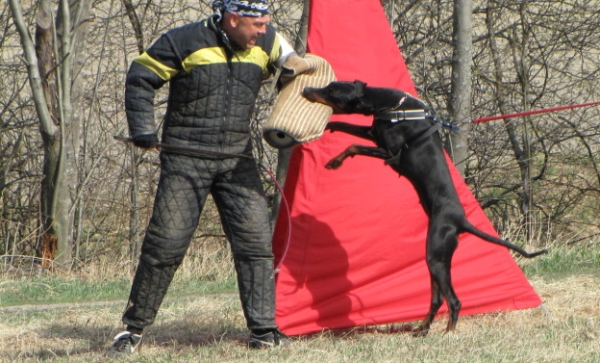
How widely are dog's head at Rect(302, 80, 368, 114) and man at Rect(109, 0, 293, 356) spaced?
29cm

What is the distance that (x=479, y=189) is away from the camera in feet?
40.7

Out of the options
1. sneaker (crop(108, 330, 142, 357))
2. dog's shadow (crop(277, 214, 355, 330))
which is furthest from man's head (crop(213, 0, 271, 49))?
sneaker (crop(108, 330, 142, 357))

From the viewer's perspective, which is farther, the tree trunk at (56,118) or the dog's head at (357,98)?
the tree trunk at (56,118)

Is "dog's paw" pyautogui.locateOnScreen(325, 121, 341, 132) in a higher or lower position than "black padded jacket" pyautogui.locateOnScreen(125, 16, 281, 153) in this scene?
lower

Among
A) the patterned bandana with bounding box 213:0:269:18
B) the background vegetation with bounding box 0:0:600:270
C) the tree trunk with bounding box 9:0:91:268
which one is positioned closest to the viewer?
the patterned bandana with bounding box 213:0:269:18

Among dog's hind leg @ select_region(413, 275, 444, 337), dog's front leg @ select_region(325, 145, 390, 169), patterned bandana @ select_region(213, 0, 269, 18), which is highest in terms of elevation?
patterned bandana @ select_region(213, 0, 269, 18)

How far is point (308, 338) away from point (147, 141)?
65.2 inches

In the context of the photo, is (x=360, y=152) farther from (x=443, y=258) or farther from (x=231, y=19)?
(x=231, y=19)

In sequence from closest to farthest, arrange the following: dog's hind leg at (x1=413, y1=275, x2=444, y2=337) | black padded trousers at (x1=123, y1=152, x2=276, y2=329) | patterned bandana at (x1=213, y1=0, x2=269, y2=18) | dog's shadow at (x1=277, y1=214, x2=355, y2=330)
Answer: patterned bandana at (x1=213, y1=0, x2=269, y2=18), black padded trousers at (x1=123, y1=152, x2=276, y2=329), dog's hind leg at (x1=413, y1=275, x2=444, y2=337), dog's shadow at (x1=277, y1=214, x2=355, y2=330)

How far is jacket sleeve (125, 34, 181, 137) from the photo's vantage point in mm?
5480

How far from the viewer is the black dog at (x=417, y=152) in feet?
19.3

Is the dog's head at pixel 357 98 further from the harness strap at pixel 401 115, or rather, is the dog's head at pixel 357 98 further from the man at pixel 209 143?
the man at pixel 209 143

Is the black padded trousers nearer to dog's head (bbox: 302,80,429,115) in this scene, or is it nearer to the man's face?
dog's head (bbox: 302,80,429,115)

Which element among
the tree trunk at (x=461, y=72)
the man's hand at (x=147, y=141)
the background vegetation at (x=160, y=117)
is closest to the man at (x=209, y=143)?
the man's hand at (x=147, y=141)
